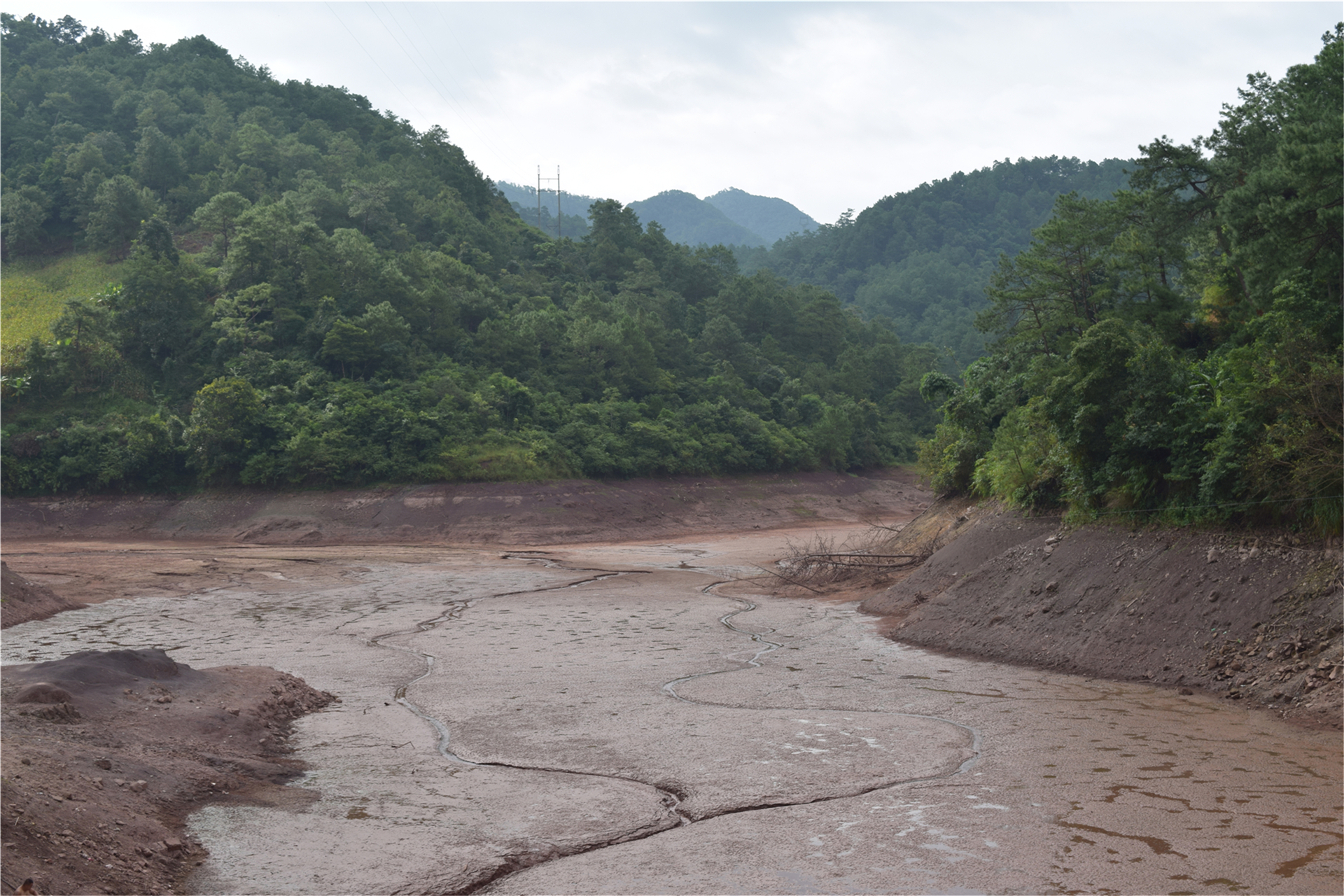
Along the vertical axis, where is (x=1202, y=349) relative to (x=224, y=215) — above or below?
below

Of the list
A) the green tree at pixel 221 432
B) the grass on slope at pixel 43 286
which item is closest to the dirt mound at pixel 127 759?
the green tree at pixel 221 432

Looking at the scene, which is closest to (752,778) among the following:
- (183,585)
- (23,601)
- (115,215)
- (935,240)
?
(23,601)

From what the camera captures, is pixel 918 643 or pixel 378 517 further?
pixel 378 517

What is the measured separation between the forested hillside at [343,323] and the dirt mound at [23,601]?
2744 cm

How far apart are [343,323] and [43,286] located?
29801 millimetres

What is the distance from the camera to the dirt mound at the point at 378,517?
160 ft

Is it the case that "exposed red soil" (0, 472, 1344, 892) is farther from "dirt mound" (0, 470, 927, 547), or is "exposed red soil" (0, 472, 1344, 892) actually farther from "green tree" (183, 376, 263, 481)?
"green tree" (183, 376, 263, 481)

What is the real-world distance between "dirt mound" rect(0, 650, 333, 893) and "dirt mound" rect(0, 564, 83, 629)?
39.8 feet

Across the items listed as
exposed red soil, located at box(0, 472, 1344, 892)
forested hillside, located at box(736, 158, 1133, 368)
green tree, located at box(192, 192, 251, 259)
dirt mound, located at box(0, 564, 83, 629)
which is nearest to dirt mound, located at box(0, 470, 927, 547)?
exposed red soil, located at box(0, 472, 1344, 892)

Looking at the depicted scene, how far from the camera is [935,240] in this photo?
16062 cm

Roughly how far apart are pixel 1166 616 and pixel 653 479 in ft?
153

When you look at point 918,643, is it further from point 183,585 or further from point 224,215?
point 224,215

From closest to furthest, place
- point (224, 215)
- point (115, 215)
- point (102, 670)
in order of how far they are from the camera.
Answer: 1. point (102, 670)
2. point (224, 215)
3. point (115, 215)

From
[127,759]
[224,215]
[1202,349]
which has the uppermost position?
[224,215]
